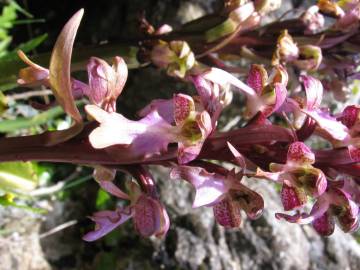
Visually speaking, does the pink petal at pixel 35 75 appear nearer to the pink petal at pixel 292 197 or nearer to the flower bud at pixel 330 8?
the pink petal at pixel 292 197

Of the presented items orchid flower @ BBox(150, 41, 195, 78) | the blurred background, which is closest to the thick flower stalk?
orchid flower @ BBox(150, 41, 195, 78)

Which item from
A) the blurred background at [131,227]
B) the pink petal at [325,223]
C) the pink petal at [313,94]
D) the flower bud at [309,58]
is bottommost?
the blurred background at [131,227]

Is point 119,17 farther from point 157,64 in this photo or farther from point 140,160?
point 140,160

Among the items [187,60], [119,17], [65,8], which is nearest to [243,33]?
[187,60]

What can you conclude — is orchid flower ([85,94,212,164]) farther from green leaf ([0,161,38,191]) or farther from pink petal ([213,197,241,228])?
green leaf ([0,161,38,191])

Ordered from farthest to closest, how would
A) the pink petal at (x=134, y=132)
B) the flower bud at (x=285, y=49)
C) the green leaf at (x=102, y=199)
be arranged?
1. the green leaf at (x=102, y=199)
2. the flower bud at (x=285, y=49)
3. the pink petal at (x=134, y=132)

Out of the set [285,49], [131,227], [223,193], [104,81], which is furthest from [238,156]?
[131,227]

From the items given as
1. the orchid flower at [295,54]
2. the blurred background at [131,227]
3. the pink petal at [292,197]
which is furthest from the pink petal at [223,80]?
the blurred background at [131,227]
